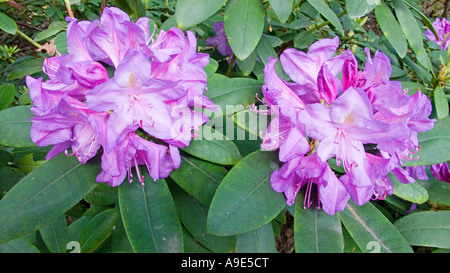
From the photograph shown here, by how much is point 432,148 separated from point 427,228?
335 mm

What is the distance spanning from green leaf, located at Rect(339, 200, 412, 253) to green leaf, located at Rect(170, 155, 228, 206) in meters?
0.41

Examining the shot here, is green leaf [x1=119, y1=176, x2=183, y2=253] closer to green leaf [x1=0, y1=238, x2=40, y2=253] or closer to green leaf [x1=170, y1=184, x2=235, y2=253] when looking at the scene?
green leaf [x1=170, y1=184, x2=235, y2=253]

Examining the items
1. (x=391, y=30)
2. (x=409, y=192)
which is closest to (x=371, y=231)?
(x=409, y=192)

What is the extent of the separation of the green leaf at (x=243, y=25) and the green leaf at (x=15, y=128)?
63 cm

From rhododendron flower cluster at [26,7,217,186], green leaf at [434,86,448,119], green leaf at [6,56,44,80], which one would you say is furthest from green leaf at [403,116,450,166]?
green leaf at [6,56,44,80]

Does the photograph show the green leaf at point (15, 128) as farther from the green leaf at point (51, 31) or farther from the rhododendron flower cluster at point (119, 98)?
the green leaf at point (51, 31)

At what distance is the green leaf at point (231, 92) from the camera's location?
0.98 meters

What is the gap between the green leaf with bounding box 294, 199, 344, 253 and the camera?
88 centimetres

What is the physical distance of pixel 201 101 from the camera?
2.76 feet

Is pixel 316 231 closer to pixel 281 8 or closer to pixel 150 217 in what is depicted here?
pixel 150 217

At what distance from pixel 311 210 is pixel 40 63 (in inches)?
53.1

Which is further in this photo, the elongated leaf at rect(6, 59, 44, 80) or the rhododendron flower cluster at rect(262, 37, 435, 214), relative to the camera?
the elongated leaf at rect(6, 59, 44, 80)

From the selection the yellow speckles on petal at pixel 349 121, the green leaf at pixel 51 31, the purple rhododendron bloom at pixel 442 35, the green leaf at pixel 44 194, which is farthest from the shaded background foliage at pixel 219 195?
the purple rhododendron bloom at pixel 442 35

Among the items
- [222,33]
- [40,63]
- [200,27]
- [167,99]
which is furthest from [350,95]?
[40,63]
